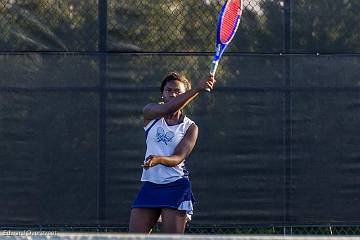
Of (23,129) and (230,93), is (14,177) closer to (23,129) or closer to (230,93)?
(23,129)

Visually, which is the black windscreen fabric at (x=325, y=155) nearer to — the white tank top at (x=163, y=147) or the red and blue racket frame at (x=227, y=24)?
the red and blue racket frame at (x=227, y=24)

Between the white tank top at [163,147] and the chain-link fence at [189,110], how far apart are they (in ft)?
5.70

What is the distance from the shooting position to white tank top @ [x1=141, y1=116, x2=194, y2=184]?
5227 mm

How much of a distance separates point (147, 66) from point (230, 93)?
0.62 metres

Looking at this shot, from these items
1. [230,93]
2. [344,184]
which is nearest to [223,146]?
[230,93]

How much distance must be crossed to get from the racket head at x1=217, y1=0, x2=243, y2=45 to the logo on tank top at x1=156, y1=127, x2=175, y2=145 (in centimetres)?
65

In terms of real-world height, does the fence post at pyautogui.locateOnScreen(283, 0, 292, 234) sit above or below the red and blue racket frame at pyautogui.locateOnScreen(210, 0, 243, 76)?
below

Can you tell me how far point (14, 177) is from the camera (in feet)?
22.9

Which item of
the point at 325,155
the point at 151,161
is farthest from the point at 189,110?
the point at 151,161

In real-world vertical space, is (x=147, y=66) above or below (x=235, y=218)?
above

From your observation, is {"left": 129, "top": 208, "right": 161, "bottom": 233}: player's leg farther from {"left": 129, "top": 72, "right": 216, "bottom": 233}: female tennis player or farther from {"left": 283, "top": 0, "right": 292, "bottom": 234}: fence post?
{"left": 283, "top": 0, "right": 292, "bottom": 234}: fence post

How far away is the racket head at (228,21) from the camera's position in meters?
5.58

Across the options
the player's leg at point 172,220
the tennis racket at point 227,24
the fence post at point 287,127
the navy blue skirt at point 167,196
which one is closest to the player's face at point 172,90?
the tennis racket at point 227,24

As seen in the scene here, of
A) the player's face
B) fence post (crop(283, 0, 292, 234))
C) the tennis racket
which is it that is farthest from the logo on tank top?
fence post (crop(283, 0, 292, 234))
